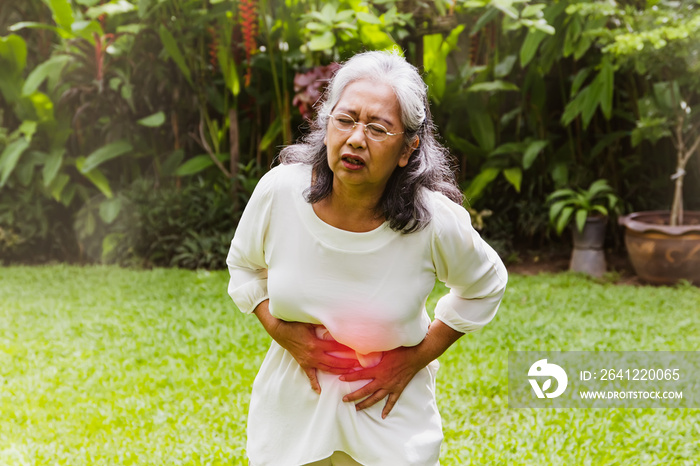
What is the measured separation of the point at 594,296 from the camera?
5.38m

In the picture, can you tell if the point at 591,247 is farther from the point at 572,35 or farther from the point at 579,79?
the point at 572,35

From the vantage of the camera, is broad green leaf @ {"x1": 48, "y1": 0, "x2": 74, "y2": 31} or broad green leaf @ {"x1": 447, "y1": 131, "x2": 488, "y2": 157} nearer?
broad green leaf @ {"x1": 48, "y1": 0, "x2": 74, "y2": 31}

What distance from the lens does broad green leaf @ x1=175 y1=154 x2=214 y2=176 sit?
21.1ft

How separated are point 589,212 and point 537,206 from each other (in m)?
0.54

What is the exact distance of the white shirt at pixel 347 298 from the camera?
6.04ft

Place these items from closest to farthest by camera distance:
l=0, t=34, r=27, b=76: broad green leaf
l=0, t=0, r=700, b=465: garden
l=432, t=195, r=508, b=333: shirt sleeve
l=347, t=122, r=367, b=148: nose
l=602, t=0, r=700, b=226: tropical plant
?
l=347, t=122, r=367, b=148: nose < l=432, t=195, r=508, b=333: shirt sleeve < l=0, t=0, r=700, b=465: garden < l=602, t=0, r=700, b=226: tropical plant < l=0, t=34, r=27, b=76: broad green leaf

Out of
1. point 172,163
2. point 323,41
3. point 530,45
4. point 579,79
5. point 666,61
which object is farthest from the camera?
point 172,163

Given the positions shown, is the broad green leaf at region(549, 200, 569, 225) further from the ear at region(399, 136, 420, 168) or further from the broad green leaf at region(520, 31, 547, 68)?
the ear at region(399, 136, 420, 168)

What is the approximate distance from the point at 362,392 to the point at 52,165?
5.16 m

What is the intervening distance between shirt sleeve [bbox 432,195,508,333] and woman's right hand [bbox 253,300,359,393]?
0.30 meters

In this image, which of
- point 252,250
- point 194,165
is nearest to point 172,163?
point 194,165

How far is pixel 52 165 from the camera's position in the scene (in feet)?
20.8

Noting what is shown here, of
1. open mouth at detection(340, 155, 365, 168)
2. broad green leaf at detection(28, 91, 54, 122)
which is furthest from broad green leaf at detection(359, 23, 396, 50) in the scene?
open mouth at detection(340, 155, 365, 168)

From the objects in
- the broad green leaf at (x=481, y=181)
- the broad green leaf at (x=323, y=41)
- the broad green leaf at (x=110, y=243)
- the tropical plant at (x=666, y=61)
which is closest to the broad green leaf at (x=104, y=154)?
the broad green leaf at (x=110, y=243)
